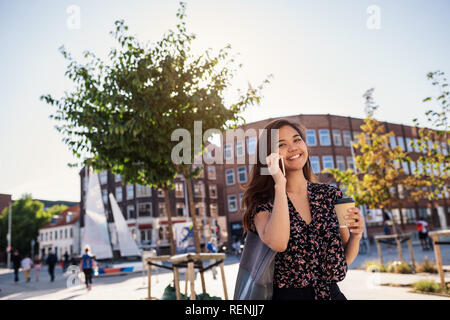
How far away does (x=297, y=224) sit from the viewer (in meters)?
2.07

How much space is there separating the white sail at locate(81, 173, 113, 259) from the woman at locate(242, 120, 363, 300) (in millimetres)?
23857

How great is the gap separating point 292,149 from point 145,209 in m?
50.9

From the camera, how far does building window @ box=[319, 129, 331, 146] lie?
43781mm

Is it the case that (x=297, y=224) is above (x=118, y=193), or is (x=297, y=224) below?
below

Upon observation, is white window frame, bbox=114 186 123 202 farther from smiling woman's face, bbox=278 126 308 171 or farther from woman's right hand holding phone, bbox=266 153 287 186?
woman's right hand holding phone, bbox=266 153 287 186

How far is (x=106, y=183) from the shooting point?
55969mm

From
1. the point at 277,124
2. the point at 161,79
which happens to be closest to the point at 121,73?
the point at 161,79

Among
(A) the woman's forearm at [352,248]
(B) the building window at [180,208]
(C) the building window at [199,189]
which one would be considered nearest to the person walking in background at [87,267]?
A: (A) the woman's forearm at [352,248]

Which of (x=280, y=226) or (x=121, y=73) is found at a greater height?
(x=121, y=73)

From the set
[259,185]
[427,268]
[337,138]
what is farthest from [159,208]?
[259,185]

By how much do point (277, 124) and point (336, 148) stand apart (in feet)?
144

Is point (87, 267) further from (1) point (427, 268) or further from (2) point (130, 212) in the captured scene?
(2) point (130, 212)

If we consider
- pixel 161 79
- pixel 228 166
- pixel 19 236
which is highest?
pixel 228 166
